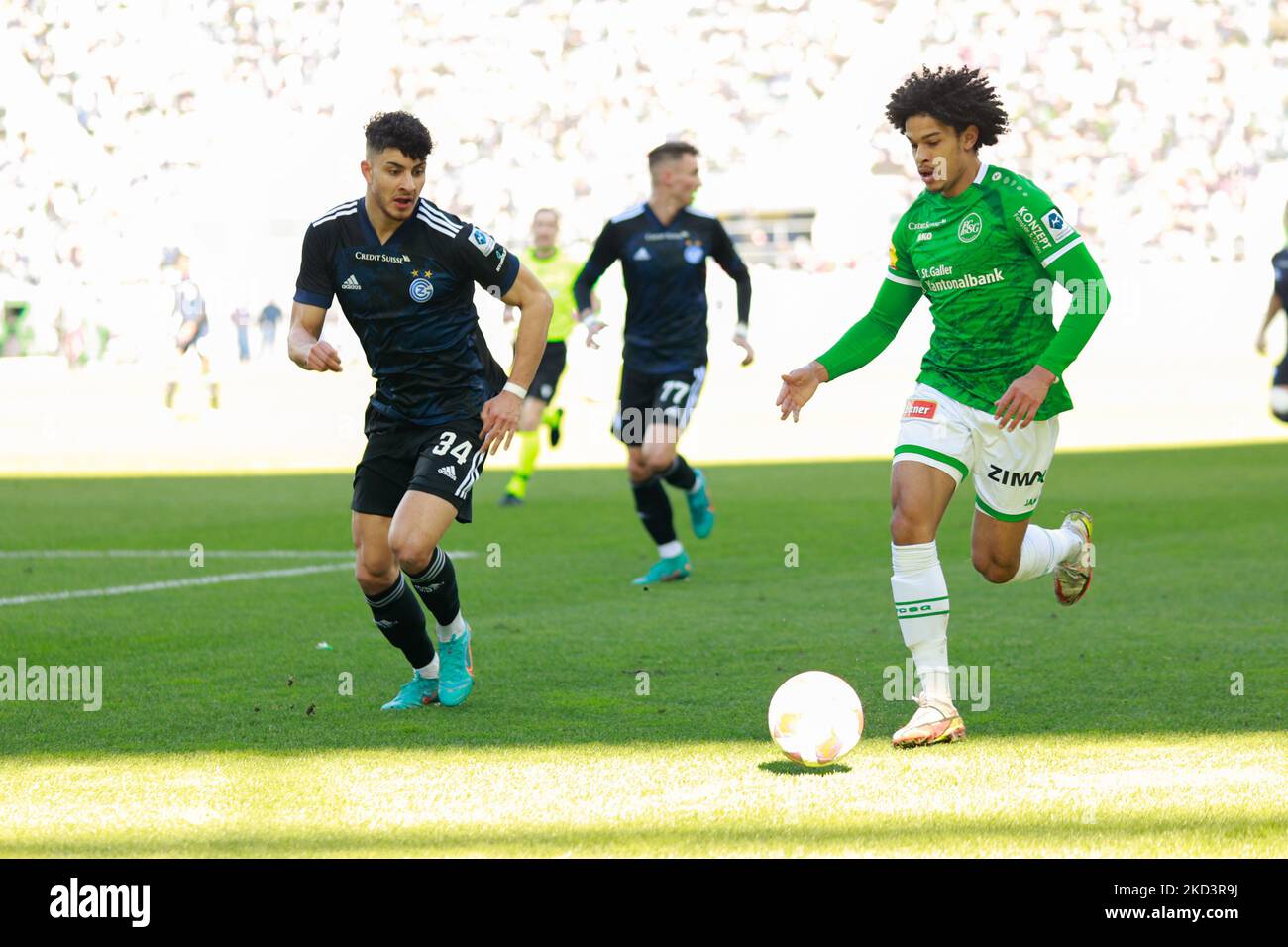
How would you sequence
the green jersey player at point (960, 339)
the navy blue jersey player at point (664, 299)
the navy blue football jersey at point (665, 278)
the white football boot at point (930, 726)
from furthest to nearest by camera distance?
the navy blue football jersey at point (665, 278) → the navy blue jersey player at point (664, 299) → the green jersey player at point (960, 339) → the white football boot at point (930, 726)

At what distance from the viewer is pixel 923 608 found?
5520 millimetres

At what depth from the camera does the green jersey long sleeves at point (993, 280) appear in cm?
558

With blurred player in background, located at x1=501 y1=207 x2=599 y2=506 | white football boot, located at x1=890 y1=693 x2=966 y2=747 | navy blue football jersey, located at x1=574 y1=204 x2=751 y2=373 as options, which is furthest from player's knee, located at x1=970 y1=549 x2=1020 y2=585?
blurred player in background, located at x1=501 y1=207 x2=599 y2=506

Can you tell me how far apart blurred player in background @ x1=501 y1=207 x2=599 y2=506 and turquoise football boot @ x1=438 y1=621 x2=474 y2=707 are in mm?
6975

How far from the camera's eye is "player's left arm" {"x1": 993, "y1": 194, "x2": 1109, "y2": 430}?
5.41 m

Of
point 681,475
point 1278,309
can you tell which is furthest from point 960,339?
point 1278,309

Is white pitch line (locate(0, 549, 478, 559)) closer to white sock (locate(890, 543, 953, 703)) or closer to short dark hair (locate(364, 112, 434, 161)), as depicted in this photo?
short dark hair (locate(364, 112, 434, 161))

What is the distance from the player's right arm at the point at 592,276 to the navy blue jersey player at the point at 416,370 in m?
3.50

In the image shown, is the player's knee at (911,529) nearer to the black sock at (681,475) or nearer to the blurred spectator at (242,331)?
the black sock at (681,475)

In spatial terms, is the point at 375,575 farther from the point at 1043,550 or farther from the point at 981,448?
the point at 1043,550

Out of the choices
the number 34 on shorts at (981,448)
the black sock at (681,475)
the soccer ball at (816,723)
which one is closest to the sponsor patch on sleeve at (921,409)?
the number 34 on shorts at (981,448)

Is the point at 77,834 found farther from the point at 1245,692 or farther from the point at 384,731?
the point at 1245,692
